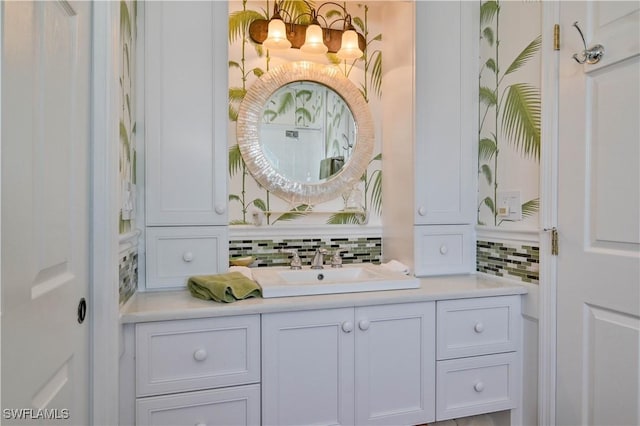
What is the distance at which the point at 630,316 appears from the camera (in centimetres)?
126

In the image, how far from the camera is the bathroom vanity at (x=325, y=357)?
1313mm

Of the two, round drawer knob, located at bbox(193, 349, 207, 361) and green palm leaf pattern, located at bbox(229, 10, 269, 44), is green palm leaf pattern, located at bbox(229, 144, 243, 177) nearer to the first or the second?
green palm leaf pattern, located at bbox(229, 10, 269, 44)

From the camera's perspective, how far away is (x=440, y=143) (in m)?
→ 1.94

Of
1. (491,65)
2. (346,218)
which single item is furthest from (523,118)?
(346,218)

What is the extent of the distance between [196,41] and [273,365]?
1.35 m

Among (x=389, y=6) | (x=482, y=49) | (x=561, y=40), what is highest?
(x=389, y=6)

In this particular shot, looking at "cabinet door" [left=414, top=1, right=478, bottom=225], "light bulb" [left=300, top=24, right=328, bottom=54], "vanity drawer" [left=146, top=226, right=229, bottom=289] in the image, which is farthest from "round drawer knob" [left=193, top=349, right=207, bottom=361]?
"light bulb" [left=300, top=24, right=328, bottom=54]

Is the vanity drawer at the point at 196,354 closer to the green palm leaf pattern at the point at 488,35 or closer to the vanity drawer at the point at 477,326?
the vanity drawer at the point at 477,326

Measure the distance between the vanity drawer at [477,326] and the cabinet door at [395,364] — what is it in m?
0.06

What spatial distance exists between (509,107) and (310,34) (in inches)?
39.7

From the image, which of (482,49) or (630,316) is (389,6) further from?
(630,316)

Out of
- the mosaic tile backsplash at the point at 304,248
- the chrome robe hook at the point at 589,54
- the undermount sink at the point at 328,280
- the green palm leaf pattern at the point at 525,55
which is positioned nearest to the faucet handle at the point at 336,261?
the undermount sink at the point at 328,280

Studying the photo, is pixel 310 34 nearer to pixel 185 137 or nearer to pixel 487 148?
pixel 185 137

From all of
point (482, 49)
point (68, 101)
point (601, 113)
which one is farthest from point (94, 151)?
point (482, 49)
